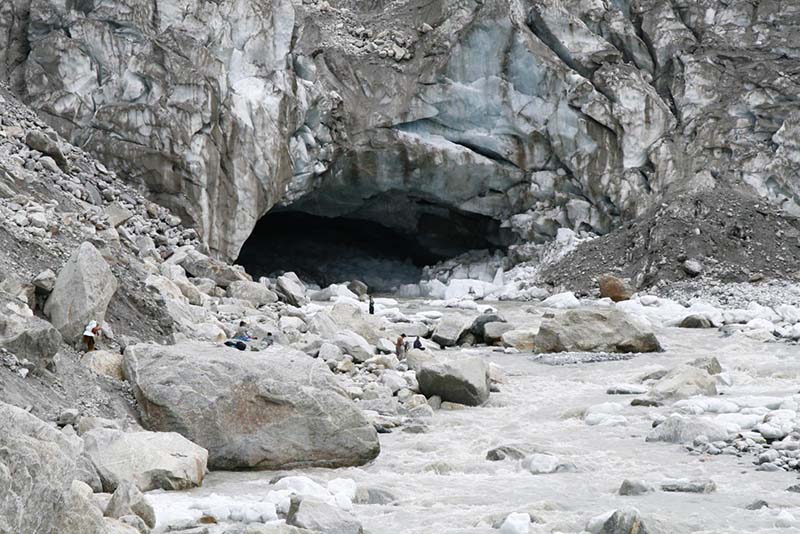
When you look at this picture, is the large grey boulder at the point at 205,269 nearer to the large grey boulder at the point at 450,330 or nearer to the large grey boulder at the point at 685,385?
the large grey boulder at the point at 450,330

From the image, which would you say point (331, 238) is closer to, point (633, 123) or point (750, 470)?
point (633, 123)

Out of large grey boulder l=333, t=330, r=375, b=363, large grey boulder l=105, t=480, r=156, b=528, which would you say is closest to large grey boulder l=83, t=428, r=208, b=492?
large grey boulder l=105, t=480, r=156, b=528

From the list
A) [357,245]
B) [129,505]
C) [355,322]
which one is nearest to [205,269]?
[355,322]

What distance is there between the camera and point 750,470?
771 centimetres

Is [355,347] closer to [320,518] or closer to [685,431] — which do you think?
[685,431]

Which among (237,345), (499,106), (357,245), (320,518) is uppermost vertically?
(499,106)

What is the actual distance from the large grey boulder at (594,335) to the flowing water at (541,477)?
3.46 m

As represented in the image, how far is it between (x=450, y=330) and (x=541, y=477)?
947 centimetres

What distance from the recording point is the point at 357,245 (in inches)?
1455

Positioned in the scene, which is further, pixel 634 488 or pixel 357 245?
pixel 357 245

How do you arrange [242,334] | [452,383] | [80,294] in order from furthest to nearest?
[242,334] → [452,383] → [80,294]

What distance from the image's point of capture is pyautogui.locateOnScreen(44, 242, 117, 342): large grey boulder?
8992 mm

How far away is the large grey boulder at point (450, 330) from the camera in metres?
16.9

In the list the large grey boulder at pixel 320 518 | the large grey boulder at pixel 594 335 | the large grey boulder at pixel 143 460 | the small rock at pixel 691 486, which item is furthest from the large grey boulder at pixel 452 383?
the large grey boulder at pixel 320 518
